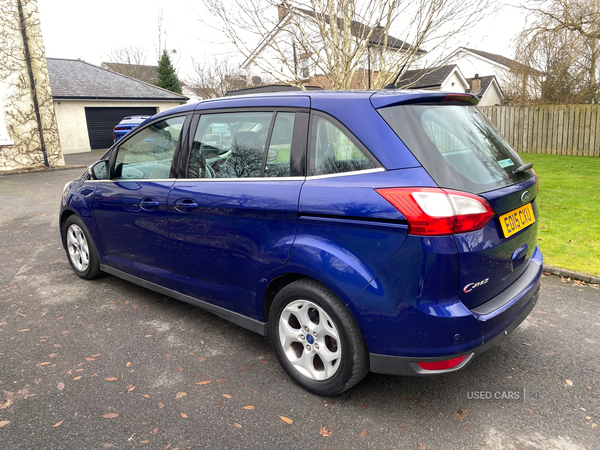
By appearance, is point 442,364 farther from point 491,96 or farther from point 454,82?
point 491,96

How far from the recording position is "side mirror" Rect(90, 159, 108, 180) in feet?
14.4

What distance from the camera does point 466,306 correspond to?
2367 millimetres

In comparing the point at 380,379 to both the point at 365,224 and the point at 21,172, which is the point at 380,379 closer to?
the point at 365,224

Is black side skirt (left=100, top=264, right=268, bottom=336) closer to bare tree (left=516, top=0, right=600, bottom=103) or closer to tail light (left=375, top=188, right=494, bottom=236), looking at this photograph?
tail light (left=375, top=188, right=494, bottom=236)

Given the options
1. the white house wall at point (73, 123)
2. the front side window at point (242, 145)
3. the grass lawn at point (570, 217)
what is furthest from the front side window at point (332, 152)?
the white house wall at point (73, 123)

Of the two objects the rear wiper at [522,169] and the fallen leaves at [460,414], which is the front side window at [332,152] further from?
the fallen leaves at [460,414]

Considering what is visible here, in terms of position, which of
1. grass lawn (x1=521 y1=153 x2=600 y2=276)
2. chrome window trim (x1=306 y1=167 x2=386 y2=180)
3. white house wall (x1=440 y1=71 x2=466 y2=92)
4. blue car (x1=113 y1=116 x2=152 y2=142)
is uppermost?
white house wall (x1=440 y1=71 x2=466 y2=92)

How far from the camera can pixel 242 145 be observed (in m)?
3.19

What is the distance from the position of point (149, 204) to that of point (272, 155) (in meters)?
1.33

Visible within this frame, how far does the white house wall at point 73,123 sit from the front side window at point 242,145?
25669 mm

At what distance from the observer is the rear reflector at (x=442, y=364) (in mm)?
2383

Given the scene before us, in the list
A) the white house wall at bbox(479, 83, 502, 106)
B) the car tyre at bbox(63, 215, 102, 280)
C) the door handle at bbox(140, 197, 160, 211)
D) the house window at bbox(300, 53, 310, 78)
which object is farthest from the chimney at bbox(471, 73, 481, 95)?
the door handle at bbox(140, 197, 160, 211)

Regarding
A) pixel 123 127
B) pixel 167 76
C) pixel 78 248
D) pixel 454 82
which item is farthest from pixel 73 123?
pixel 454 82

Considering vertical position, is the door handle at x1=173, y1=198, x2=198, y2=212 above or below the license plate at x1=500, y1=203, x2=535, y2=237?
above
